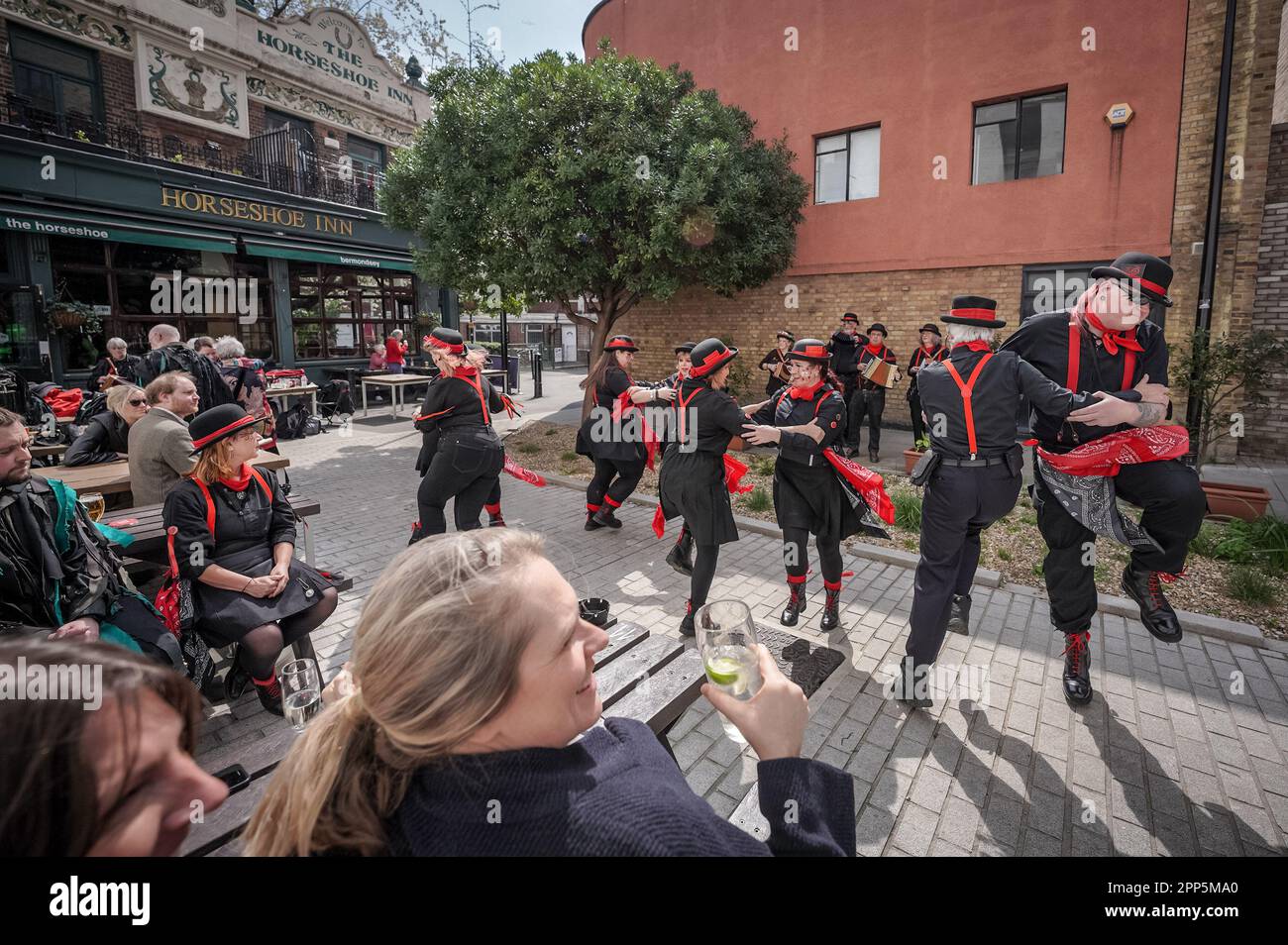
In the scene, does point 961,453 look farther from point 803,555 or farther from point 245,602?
point 245,602

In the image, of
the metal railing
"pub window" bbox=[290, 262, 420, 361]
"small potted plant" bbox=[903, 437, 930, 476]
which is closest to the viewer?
"small potted plant" bbox=[903, 437, 930, 476]

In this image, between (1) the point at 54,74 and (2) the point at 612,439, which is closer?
(2) the point at 612,439

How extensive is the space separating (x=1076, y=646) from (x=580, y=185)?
33.1 ft

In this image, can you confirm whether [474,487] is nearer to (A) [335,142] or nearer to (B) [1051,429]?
(B) [1051,429]

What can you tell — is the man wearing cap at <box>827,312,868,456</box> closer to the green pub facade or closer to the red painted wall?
the red painted wall

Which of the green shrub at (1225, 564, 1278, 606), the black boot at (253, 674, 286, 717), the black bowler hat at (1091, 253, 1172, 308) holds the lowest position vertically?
the black boot at (253, 674, 286, 717)

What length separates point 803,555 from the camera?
4863mm

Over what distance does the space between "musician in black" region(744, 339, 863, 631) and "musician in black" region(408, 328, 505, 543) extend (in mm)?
2388

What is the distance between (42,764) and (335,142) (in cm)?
2278

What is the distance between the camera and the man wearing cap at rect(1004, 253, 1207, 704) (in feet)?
11.6

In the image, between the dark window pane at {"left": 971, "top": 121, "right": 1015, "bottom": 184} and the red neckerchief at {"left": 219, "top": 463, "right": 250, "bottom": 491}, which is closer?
the red neckerchief at {"left": 219, "top": 463, "right": 250, "bottom": 491}

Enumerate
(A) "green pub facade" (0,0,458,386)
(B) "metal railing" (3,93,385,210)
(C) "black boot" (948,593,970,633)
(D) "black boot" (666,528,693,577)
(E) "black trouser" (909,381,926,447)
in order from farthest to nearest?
(B) "metal railing" (3,93,385,210)
(A) "green pub facade" (0,0,458,386)
(E) "black trouser" (909,381,926,447)
(D) "black boot" (666,528,693,577)
(C) "black boot" (948,593,970,633)

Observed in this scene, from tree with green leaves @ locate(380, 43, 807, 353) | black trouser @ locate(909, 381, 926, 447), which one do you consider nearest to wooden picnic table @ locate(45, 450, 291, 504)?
tree with green leaves @ locate(380, 43, 807, 353)

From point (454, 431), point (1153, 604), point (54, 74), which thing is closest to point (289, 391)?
point (54, 74)
